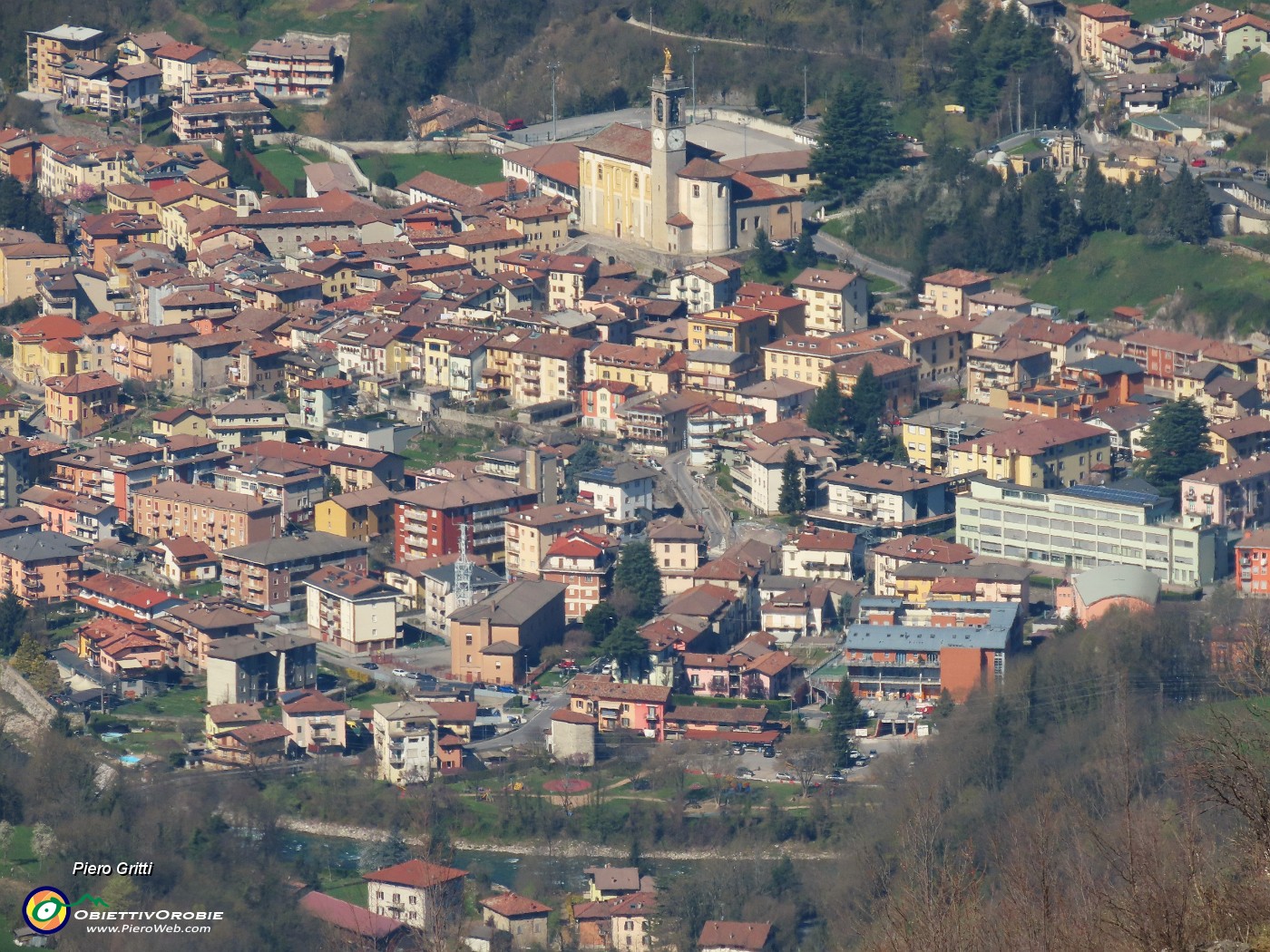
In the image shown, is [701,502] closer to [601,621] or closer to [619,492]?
[619,492]

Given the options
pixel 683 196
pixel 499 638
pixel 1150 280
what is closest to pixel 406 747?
pixel 499 638

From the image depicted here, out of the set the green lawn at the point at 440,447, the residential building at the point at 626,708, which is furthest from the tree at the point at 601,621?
the green lawn at the point at 440,447

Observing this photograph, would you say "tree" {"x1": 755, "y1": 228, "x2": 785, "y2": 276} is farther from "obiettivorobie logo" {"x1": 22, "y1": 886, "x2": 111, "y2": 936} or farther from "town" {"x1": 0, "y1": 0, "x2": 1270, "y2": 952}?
"obiettivorobie logo" {"x1": 22, "y1": 886, "x2": 111, "y2": 936}

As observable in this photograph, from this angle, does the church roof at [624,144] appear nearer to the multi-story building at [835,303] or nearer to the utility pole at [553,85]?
the utility pole at [553,85]

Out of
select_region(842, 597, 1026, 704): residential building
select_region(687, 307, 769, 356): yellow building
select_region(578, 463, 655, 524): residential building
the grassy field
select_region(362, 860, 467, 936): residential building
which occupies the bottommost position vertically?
select_region(362, 860, 467, 936): residential building

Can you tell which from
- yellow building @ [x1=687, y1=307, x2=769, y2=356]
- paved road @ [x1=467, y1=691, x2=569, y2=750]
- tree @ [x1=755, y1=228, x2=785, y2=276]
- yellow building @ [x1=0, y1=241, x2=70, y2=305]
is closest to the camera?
paved road @ [x1=467, y1=691, x2=569, y2=750]

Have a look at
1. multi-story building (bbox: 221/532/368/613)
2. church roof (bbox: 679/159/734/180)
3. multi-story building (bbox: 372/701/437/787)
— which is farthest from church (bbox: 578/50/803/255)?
multi-story building (bbox: 372/701/437/787)
